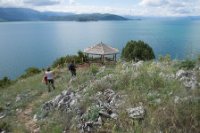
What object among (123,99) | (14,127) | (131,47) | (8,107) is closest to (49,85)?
(8,107)

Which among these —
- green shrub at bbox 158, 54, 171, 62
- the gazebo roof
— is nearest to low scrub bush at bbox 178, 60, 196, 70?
green shrub at bbox 158, 54, 171, 62

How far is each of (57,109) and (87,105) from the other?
1431 millimetres

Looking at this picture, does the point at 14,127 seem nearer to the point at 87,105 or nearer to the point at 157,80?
the point at 87,105

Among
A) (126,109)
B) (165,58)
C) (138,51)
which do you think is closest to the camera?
(126,109)

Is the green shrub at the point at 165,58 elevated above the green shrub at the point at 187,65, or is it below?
above

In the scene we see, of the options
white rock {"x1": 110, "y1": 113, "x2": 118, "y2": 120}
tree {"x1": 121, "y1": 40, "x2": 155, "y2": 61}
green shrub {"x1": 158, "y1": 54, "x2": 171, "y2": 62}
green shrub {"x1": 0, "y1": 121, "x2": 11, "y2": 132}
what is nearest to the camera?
white rock {"x1": 110, "y1": 113, "x2": 118, "y2": 120}

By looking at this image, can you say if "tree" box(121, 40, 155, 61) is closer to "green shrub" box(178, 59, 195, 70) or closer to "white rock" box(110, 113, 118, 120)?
"green shrub" box(178, 59, 195, 70)

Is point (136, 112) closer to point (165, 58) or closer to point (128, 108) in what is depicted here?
point (128, 108)

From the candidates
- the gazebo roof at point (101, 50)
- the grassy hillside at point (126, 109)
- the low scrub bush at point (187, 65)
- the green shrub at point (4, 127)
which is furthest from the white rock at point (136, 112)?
the gazebo roof at point (101, 50)

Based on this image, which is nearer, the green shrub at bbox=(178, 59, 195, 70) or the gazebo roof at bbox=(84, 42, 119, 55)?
the green shrub at bbox=(178, 59, 195, 70)

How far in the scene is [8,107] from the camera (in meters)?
10.6

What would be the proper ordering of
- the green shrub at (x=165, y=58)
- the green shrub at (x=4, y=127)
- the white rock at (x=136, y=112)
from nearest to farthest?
1. the white rock at (x=136, y=112)
2. the green shrub at (x=4, y=127)
3. the green shrub at (x=165, y=58)

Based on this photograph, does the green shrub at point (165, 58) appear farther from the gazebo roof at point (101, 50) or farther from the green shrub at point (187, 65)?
the gazebo roof at point (101, 50)

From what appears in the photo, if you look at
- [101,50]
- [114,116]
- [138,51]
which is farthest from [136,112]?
[138,51]
